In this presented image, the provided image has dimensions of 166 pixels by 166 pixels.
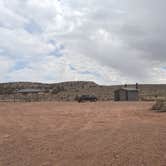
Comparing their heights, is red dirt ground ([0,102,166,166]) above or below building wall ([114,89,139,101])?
below

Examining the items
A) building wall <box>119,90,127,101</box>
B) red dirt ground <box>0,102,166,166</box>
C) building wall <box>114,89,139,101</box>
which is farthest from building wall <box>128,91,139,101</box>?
red dirt ground <box>0,102,166,166</box>

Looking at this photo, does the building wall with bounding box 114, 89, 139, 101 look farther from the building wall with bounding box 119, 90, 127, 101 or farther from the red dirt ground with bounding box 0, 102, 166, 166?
the red dirt ground with bounding box 0, 102, 166, 166

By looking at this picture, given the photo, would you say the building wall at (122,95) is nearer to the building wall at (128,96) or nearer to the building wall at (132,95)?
the building wall at (128,96)

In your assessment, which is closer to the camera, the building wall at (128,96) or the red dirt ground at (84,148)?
the red dirt ground at (84,148)

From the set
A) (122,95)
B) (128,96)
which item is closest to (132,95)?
(128,96)

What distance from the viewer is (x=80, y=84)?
125m


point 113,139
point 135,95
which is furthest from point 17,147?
point 135,95

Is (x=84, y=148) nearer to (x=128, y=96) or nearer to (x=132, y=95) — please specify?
(x=128, y=96)

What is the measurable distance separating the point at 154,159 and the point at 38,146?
426cm

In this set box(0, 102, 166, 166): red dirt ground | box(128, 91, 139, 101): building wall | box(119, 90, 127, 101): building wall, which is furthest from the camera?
box(119, 90, 127, 101): building wall

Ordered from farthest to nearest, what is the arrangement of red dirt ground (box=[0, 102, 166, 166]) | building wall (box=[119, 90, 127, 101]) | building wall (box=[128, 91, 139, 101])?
building wall (box=[119, 90, 127, 101]) < building wall (box=[128, 91, 139, 101]) < red dirt ground (box=[0, 102, 166, 166])

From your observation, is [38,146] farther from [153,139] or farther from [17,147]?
[153,139]

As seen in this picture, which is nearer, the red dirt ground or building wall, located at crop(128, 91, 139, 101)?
the red dirt ground

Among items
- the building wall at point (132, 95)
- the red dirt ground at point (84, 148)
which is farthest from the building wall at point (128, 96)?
the red dirt ground at point (84, 148)
